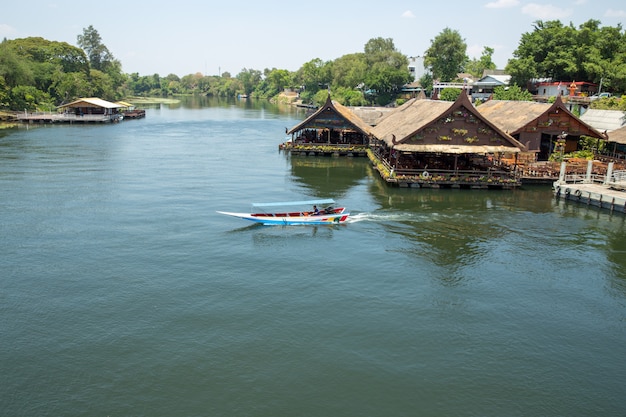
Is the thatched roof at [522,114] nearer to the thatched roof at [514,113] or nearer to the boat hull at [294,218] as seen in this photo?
the thatched roof at [514,113]

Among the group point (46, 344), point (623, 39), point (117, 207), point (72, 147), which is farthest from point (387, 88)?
point (46, 344)

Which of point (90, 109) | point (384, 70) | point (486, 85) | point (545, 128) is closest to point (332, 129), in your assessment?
point (545, 128)

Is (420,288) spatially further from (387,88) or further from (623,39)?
(387,88)

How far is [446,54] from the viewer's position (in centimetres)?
12106

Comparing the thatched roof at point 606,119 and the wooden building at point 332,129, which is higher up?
the thatched roof at point 606,119

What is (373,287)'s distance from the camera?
24812mm

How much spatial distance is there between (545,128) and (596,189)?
12.2 m

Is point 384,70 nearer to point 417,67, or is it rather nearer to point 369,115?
point 417,67

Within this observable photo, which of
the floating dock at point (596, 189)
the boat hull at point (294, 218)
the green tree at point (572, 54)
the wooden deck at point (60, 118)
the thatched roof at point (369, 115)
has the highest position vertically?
the green tree at point (572, 54)

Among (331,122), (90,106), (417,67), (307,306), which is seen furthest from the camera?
Answer: (417,67)

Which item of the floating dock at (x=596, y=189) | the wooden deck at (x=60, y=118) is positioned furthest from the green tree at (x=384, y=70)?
the floating dock at (x=596, y=189)

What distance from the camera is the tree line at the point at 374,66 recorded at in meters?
88.7

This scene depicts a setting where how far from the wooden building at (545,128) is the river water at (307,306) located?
11.8 metres

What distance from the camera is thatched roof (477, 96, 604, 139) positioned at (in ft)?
165
